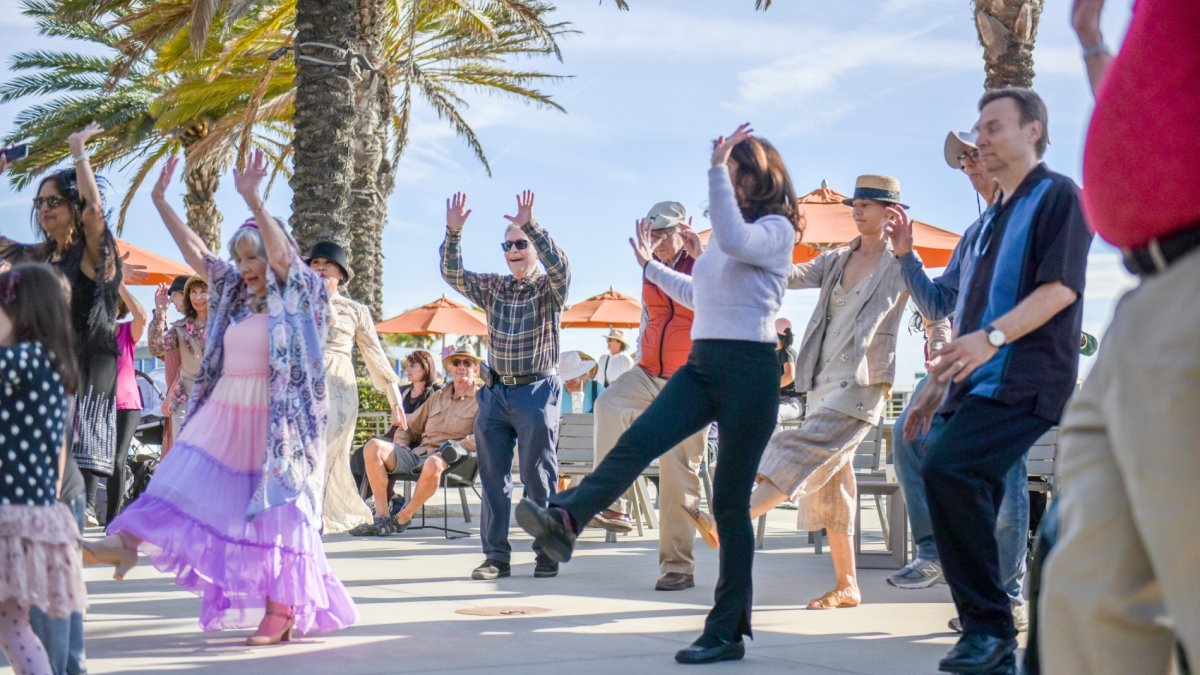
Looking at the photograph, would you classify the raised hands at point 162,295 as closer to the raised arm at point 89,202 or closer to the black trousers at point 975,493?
the raised arm at point 89,202

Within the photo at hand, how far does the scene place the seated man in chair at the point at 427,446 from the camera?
11.6m

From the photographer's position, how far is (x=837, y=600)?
691 centimetres

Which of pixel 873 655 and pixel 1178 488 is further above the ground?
pixel 1178 488

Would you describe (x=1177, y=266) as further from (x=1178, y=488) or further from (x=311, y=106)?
(x=311, y=106)

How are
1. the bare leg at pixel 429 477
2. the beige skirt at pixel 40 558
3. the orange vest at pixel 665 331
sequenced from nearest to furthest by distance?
the beige skirt at pixel 40 558 < the orange vest at pixel 665 331 < the bare leg at pixel 429 477

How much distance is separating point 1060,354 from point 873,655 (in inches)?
60.4

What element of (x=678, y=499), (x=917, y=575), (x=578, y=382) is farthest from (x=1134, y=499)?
(x=578, y=382)

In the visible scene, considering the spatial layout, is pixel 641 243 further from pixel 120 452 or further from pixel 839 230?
pixel 839 230

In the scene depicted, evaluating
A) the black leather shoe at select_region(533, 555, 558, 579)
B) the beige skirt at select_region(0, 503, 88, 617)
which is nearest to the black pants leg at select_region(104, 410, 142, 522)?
the black leather shoe at select_region(533, 555, 558, 579)

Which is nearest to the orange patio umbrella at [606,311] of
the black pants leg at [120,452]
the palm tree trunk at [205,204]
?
the palm tree trunk at [205,204]

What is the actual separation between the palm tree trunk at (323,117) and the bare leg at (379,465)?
335cm

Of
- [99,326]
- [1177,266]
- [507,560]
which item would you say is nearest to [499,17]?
[507,560]

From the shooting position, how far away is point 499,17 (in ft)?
73.3

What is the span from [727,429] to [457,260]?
12.8ft
